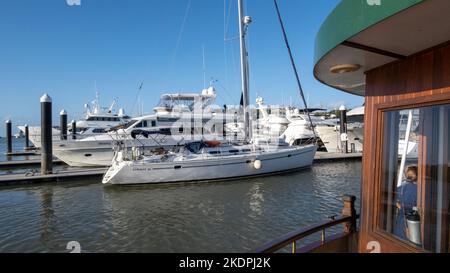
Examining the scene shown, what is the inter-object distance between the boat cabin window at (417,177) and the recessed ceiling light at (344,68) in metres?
0.57

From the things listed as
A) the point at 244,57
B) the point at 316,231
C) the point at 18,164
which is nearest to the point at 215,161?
the point at 244,57

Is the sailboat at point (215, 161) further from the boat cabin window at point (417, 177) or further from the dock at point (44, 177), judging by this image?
the boat cabin window at point (417, 177)

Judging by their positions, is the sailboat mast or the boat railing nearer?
the boat railing

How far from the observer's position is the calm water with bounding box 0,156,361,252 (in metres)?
7.07

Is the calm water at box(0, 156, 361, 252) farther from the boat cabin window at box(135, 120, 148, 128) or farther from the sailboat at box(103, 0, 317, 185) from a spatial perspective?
the boat cabin window at box(135, 120, 148, 128)

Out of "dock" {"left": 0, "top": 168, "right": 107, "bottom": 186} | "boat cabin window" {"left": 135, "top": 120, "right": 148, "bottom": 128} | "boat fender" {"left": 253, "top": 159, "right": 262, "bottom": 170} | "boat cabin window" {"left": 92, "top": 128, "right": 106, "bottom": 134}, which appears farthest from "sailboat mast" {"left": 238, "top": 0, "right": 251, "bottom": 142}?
"boat cabin window" {"left": 92, "top": 128, "right": 106, "bottom": 134}

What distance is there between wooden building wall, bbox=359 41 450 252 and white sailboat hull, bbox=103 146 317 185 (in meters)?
10.9

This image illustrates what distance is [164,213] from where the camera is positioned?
9.45 m

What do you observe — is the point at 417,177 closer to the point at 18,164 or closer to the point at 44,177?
the point at 44,177

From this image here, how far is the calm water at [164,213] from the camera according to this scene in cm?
707

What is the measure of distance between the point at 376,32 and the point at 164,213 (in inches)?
346
